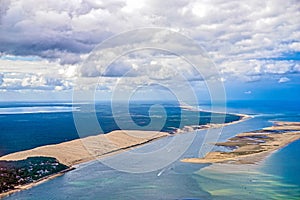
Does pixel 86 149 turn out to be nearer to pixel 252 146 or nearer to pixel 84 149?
pixel 84 149

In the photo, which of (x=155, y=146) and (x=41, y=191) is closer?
(x=41, y=191)

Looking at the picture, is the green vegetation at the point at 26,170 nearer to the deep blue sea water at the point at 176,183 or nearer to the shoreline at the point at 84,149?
the shoreline at the point at 84,149

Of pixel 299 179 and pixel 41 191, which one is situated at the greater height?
pixel 299 179

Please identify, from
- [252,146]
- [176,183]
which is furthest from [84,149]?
[252,146]

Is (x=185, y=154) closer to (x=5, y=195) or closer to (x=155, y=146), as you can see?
(x=155, y=146)

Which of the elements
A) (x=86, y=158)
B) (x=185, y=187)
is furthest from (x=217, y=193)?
(x=86, y=158)

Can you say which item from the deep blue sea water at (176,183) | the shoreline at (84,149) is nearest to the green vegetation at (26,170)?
the shoreline at (84,149)
